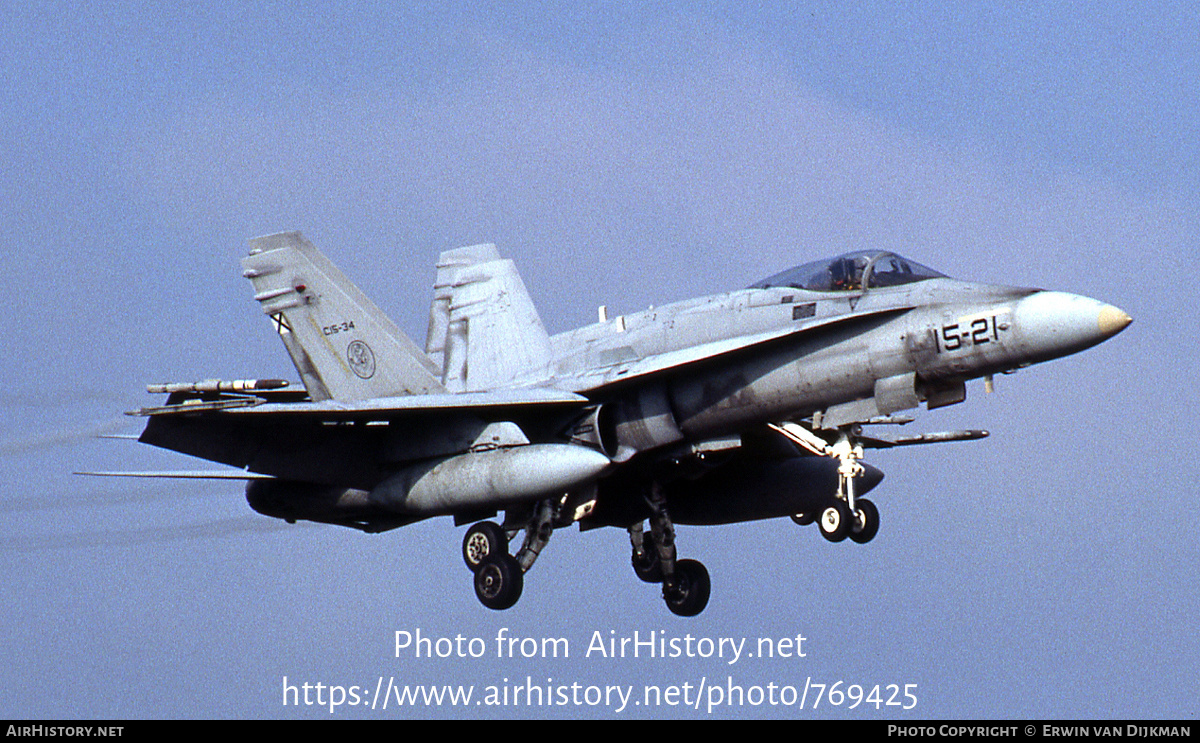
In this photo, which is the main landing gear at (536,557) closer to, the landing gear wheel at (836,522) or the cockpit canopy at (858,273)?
the landing gear wheel at (836,522)

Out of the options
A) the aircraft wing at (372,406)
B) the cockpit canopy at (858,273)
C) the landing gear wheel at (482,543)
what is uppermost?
the cockpit canopy at (858,273)

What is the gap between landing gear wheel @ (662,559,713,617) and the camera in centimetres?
2212

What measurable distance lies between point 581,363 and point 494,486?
83.4 inches

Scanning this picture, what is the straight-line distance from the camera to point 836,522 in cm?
2155

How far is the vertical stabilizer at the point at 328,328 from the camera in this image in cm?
2300

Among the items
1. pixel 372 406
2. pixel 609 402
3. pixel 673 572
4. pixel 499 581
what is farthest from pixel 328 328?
pixel 673 572

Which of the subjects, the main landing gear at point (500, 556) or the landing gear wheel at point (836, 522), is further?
the landing gear wheel at point (836, 522)

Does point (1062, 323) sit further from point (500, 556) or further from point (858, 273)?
point (500, 556)

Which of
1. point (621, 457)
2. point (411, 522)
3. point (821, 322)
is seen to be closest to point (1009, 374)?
point (821, 322)

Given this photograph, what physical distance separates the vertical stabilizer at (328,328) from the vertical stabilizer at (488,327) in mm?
505

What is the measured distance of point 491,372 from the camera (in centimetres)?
2253

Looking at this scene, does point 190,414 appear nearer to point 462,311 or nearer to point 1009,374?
point 462,311

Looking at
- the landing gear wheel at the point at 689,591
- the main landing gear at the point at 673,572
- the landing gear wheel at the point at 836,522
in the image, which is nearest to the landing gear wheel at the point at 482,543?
the main landing gear at the point at 673,572

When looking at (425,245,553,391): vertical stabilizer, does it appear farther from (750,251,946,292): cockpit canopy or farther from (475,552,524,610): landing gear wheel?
(750,251,946,292): cockpit canopy
